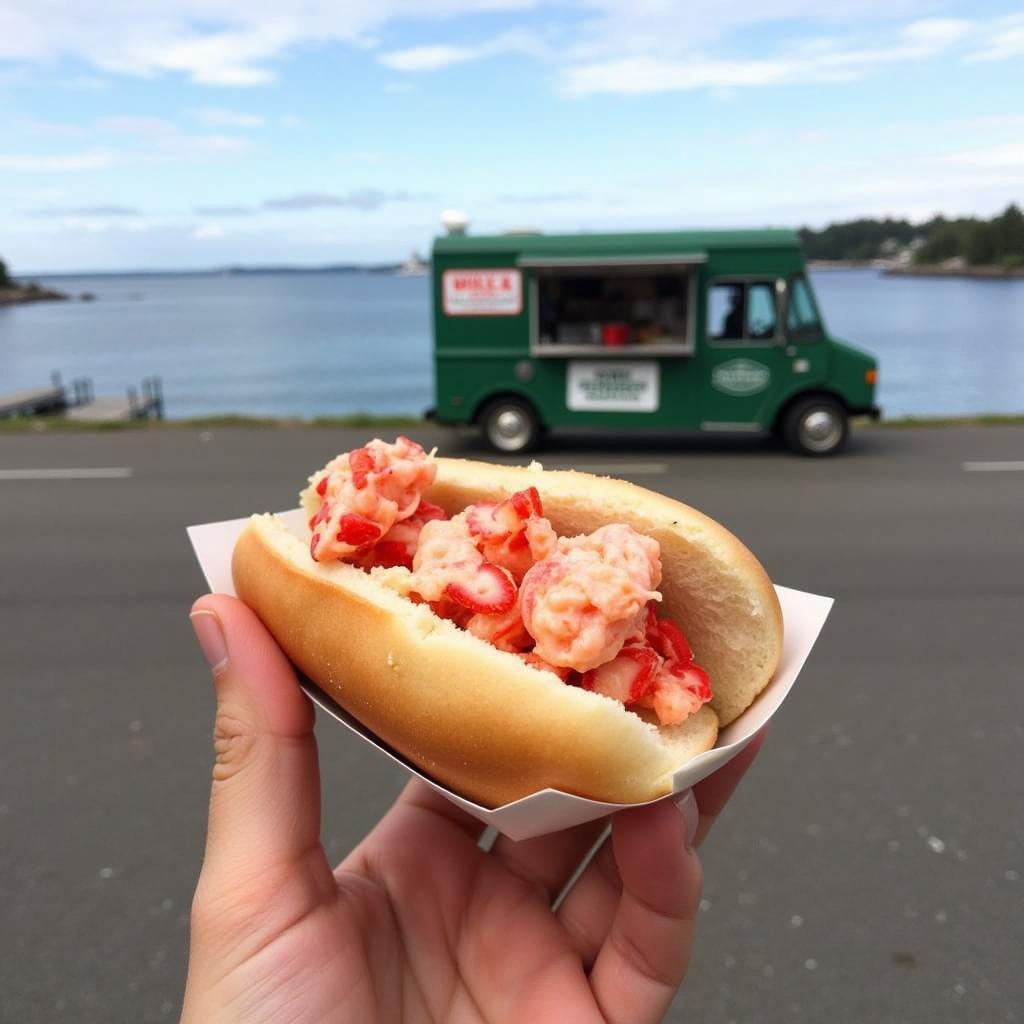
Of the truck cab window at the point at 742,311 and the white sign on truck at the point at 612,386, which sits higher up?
the truck cab window at the point at 742,311

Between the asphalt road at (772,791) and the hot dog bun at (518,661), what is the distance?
159 cm

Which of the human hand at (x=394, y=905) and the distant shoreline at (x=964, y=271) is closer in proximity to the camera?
the human hand at (x=394, y=905)

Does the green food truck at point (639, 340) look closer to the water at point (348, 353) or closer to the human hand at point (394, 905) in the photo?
the human hand at point (394, 905)

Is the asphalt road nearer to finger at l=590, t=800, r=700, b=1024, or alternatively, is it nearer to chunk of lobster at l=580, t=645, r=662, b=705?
finger at l=590, t=800, r=700, b=1024

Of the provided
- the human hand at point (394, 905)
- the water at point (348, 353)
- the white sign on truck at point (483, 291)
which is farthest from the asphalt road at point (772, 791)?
the water at point (348, 353)

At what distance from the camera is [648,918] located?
216cm

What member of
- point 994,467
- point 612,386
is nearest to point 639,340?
point 612,386

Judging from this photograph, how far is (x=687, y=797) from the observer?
2186 mm

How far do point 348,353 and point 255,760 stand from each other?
55.7 metres

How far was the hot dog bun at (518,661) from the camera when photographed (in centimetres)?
192

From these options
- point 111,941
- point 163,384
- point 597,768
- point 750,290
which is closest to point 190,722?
point 111,941

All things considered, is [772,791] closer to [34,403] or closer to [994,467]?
[994,467]

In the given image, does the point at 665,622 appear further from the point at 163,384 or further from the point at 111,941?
the point at 163,384

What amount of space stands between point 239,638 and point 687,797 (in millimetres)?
1228
